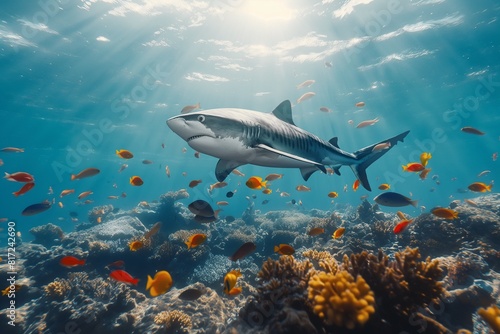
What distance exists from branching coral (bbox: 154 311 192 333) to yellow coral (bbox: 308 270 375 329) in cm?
423

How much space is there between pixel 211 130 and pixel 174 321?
476cm

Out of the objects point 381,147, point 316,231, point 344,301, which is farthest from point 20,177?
point 381,147

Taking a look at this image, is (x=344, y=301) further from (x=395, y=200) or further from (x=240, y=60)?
(x=240, y=60)

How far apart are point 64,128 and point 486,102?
59.9m

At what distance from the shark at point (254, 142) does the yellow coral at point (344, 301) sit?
1719 mm

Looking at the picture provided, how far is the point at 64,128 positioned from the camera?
124 feet

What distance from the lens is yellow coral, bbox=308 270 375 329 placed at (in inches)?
105

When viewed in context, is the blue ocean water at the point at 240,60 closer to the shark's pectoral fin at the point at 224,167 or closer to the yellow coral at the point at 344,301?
the shark's pectoral fin at the point at 224,167

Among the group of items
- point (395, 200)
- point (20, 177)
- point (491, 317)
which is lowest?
point (491, 317)

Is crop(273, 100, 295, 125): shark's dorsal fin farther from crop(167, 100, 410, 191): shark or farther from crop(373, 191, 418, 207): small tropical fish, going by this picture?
crop(373, 191, 418, 207): small tropical fish

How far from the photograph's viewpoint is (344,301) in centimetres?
271

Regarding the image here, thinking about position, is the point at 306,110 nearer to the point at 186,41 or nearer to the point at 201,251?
the point at 186,41

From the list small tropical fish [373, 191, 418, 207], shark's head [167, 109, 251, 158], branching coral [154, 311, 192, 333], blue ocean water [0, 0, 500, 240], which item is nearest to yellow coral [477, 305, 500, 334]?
Result: shark's head [167, 109, 251, 158]

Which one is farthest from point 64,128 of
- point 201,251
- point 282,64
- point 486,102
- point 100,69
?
point 486,102
